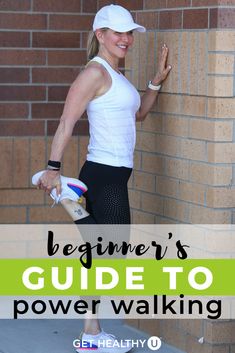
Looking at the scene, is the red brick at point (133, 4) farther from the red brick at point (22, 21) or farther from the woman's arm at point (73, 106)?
the woman's arm at point (73, 106)

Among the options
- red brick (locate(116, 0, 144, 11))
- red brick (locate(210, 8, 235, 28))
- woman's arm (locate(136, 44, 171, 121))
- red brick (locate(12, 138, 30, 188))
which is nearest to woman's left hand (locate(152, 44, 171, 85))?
woman's arm (locate(136, 44, 171, 121))

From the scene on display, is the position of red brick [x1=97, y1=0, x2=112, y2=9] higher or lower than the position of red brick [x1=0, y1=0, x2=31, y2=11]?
higher

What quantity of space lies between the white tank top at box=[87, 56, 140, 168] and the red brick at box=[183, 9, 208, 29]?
0.47 meters

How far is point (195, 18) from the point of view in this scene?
5.37 meters

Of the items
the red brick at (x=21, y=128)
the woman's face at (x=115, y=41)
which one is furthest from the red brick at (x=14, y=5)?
the woman's face at (x=115, y=41)

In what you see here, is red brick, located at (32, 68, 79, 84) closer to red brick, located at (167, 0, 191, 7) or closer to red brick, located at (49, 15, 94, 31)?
red brick, located at (49, 15, 94, 31)

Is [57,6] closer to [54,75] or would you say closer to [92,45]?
[54,75]

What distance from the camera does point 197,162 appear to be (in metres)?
5.41

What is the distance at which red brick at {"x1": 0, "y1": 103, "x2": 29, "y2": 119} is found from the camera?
22.3 ft

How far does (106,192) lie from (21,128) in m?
1.61

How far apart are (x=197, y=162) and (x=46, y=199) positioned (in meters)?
1.84

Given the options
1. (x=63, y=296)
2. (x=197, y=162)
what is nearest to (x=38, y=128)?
(x=63, y=296)

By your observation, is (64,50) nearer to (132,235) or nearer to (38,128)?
(38,128)

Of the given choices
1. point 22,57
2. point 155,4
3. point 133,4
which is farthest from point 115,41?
point 22,57
